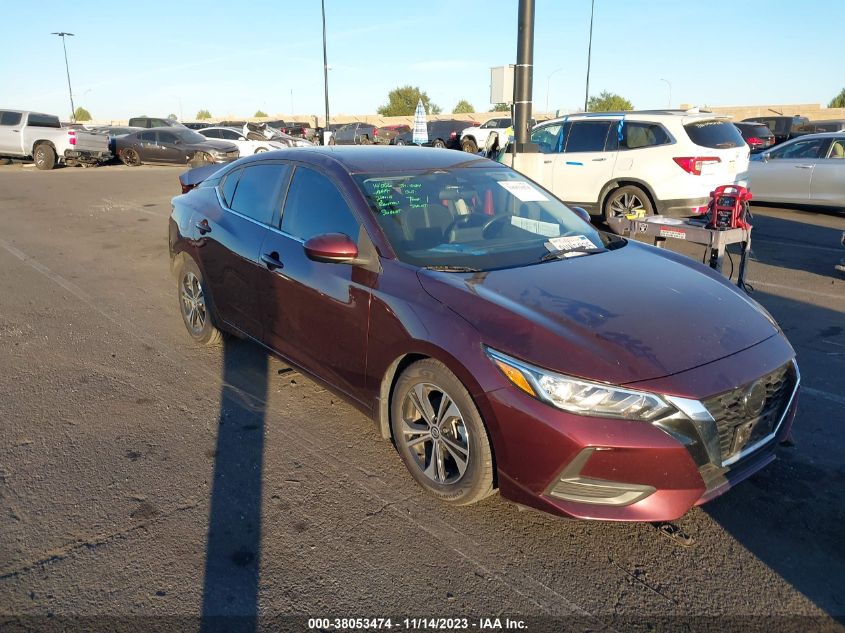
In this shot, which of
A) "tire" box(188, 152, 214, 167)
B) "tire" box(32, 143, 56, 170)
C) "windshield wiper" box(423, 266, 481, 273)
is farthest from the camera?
"tire" box(188, 152, 214, 167)

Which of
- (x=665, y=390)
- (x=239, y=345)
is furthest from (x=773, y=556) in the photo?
(x=239, y=345)

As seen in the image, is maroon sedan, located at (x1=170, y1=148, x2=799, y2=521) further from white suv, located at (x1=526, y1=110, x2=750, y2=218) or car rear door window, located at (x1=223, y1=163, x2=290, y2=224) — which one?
white suv, located at (x1=526, y1=110, x2=750, y2=218)

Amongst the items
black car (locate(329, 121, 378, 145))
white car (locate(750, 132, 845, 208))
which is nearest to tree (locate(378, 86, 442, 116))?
black car (locate(329, 121, 378, 145))

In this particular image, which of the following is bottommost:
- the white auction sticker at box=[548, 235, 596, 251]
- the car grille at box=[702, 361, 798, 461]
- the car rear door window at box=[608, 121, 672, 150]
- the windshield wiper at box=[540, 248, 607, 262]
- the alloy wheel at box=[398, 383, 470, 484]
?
the alloy wheel at box=[398, 383, 470, 484]

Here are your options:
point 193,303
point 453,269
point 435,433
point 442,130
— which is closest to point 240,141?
point 442,130

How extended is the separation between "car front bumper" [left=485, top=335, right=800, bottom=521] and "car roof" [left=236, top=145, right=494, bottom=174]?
6.15 ft

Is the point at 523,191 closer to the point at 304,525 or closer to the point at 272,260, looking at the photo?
the point at 272,260

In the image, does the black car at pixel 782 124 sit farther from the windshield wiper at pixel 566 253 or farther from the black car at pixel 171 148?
the windshield wiper at pixel 566 253

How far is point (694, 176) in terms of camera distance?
945cm

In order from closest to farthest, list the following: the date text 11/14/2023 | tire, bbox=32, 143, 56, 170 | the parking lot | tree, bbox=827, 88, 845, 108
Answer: the date text 11/14/2023 → the parking lot → tire, bbox=32, 143, 56, 170 → tree, bbox=827, 88, 845, 108

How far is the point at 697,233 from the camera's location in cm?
578

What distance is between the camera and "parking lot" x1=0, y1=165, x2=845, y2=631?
102 inches

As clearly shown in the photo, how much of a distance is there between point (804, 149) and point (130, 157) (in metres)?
22.6

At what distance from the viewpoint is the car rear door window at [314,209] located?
3.78 meters
